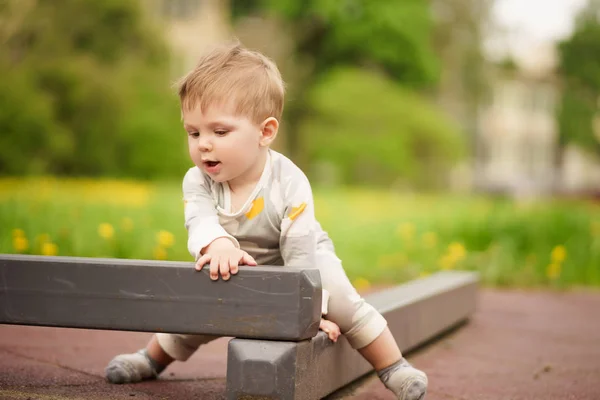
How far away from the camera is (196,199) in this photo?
265cm

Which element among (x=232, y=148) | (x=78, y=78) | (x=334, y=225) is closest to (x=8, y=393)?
(x=232, y=148)

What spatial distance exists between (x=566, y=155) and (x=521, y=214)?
165 feet

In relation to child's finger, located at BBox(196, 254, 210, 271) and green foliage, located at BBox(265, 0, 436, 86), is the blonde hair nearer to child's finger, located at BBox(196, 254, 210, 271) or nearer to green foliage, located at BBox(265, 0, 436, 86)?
child's finger, located at BBox(196, 254, 210, 271)

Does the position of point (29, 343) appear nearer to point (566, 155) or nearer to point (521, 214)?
point (521, 214)

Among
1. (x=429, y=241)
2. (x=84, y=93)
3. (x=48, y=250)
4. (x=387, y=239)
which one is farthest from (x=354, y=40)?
(x=48, y=250)

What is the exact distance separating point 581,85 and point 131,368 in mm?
43478

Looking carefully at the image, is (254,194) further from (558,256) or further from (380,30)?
(380,30)

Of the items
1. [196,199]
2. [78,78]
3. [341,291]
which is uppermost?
[78,78]

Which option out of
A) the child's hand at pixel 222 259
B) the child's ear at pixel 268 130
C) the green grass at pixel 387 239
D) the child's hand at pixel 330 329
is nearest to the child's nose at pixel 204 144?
the child's ear at pixel 268 130

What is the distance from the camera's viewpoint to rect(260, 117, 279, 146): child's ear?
262cm

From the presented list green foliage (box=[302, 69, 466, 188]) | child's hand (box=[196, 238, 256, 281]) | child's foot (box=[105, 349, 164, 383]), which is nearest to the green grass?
child's foot (box=[105, 349, 164, 383])

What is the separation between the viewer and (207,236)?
8.13 ft

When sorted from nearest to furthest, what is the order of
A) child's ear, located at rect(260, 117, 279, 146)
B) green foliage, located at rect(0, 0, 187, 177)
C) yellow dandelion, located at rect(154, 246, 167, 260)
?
child's ear, located at rect(260, 117, 279, 146), yellow dandelion, located at rect(154, 246, 167, 260), green foliage, located at rect(0, 0, 187, 177)

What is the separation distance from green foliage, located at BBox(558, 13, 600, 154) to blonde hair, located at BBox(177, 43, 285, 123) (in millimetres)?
40474
